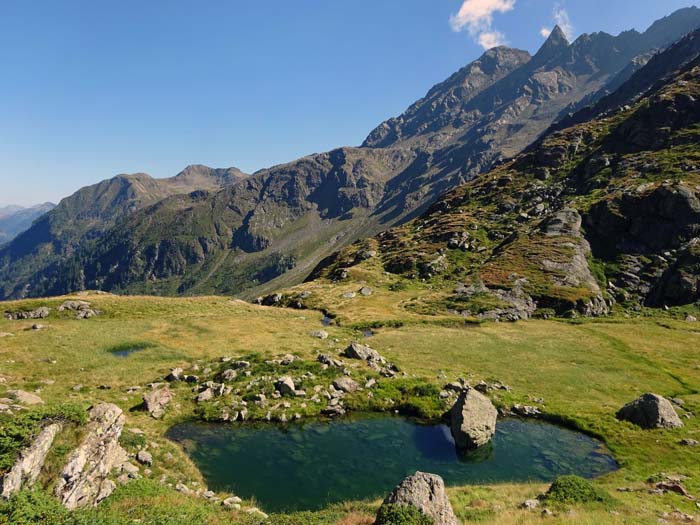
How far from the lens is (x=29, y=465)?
14.6m

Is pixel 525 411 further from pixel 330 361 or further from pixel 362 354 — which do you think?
pixel 330 361

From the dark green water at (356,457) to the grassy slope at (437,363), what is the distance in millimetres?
2382

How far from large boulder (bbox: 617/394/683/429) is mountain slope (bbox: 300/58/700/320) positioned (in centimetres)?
5034

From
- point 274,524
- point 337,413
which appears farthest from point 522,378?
point 274,524

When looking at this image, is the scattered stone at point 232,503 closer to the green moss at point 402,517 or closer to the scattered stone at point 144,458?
the scattered stone at point 144,458

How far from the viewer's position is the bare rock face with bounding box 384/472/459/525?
17.2m

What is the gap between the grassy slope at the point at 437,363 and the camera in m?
21.1

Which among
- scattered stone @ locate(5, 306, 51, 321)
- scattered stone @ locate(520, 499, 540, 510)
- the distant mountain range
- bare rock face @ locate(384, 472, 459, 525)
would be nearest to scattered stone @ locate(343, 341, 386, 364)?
scattered stone @ locate(520, 499, 540, 510)

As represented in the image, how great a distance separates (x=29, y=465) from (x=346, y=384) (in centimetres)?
2868

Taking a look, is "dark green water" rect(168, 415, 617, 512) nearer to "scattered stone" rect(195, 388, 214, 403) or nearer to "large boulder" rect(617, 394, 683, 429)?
"scattered stone" rect(195, 388, 214, 403)

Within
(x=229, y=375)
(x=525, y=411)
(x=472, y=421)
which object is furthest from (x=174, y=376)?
(x=525, y=411)

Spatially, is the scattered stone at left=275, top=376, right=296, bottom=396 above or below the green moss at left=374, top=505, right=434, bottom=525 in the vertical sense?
below

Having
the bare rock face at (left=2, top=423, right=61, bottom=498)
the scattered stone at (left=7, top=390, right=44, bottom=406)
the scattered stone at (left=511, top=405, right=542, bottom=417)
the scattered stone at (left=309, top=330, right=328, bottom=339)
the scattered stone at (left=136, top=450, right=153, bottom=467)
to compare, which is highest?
the bare rock face at (left=2, top=423, right=61, bottom=498)

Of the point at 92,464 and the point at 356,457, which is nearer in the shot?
the point at 92,464
